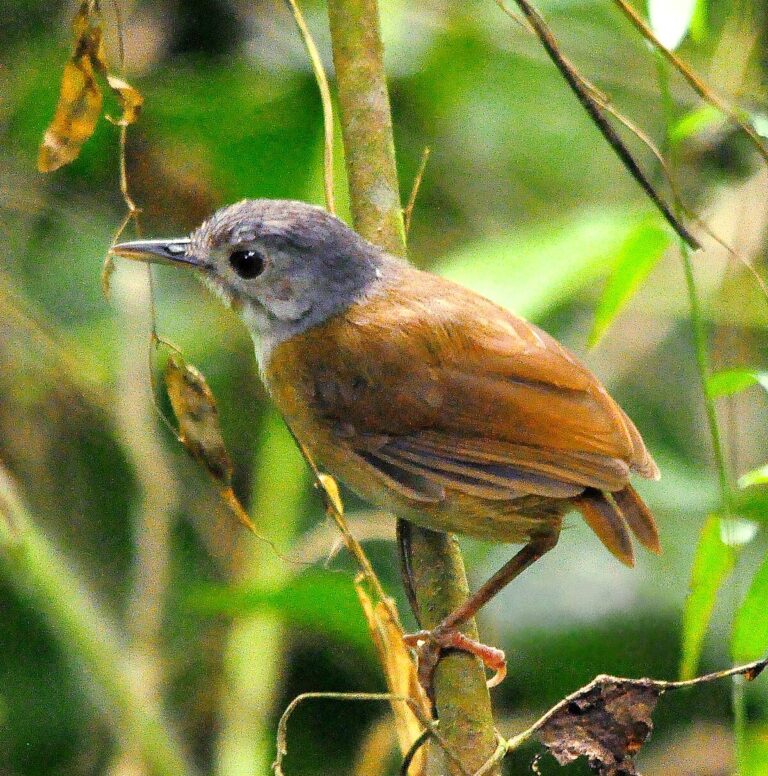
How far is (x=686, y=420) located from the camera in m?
4.79

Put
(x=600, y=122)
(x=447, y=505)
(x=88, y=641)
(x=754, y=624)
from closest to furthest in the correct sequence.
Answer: (x=754, y=624), (x=600, y=122), (x=447, y=505), (x=88, y=641)

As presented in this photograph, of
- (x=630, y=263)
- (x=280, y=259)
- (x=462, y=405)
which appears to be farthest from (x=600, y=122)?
(x=280, y=259)

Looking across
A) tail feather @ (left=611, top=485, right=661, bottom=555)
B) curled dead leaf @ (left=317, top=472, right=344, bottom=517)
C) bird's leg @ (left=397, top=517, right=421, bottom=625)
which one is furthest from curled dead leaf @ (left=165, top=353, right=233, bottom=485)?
tail feather @ (left=611, top=485, right=661, bottom=555)

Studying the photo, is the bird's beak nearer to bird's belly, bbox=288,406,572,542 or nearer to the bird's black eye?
the bird's black eye

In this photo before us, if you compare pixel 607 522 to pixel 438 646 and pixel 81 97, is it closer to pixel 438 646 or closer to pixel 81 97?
pixel 438 646

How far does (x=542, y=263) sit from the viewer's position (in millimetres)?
3551

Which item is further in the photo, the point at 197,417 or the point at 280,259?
the point at 280,259

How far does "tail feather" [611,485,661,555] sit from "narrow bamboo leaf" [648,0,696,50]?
967mm

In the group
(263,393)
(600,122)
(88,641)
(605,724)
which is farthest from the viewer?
(263,393)

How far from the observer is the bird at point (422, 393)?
105 inches

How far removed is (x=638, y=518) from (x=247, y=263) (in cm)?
110

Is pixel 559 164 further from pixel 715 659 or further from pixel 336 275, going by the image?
pixel 336 275

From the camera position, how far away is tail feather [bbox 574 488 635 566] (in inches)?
99.0

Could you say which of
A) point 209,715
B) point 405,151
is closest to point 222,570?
point 209,715
